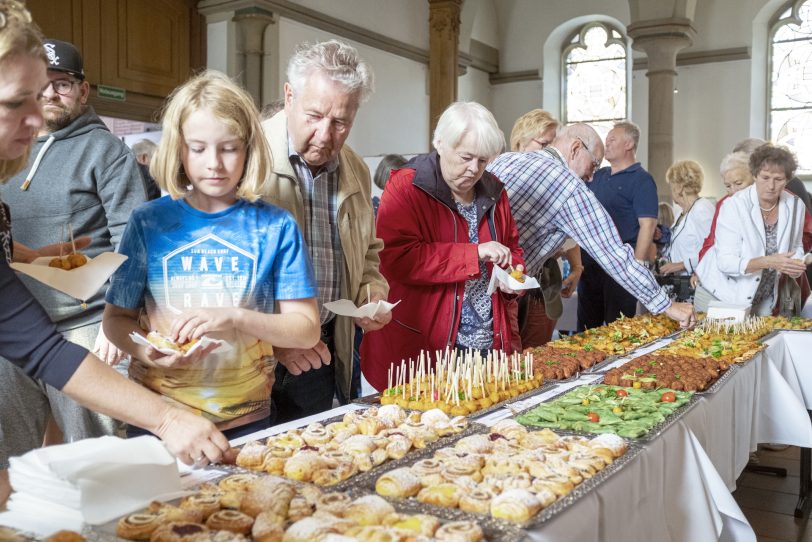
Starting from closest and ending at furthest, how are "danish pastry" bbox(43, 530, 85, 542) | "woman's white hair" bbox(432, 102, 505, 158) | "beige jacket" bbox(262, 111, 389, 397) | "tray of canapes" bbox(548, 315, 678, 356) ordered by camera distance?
"danish pastry" bbox(43, 530, 85, 542) → "beige jacket" bbox(262, 111, 389, 397) → "woman's white hair" bbox(432, 102, 505, 158) → "tray of canapes" bbox(548, 315, 678, 356)

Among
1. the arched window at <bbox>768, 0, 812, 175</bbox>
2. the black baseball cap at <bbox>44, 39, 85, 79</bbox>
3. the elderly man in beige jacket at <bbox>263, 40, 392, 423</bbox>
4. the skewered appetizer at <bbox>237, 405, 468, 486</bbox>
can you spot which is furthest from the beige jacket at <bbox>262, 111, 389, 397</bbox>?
the arched window at <bbox>768, 0, 812, 175</bbox>

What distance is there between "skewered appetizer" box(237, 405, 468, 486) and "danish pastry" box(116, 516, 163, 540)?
1.03 feet

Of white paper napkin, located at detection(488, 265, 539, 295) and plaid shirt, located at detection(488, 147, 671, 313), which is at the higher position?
plaid shirt, located at detection(488, 147, 671, 313)

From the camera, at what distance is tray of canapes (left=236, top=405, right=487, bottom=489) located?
150cm

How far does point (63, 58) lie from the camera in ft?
8.25

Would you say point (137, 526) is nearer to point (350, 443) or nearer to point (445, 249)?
point (350, 443)

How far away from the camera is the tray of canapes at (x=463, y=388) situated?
2117mm

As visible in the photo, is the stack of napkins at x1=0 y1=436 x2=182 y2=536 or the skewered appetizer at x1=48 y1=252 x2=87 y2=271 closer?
the stack of napkins at x1=0 y1=436 x2=182 y2=536

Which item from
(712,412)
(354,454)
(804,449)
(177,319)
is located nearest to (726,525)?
(712,412)

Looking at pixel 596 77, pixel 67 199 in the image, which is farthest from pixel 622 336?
pixel 596 77

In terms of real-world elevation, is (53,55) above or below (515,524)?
above

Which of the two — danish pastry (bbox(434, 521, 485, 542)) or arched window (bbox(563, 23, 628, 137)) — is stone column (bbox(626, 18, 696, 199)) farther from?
danish pastry (bbox(434, 521, 485, 542))

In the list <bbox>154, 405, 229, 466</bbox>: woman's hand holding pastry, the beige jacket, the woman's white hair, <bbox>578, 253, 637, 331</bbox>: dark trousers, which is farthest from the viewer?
<bbox>578, 253, 637, 331</bbox>: dark trousers

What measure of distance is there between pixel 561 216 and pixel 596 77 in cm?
1072
